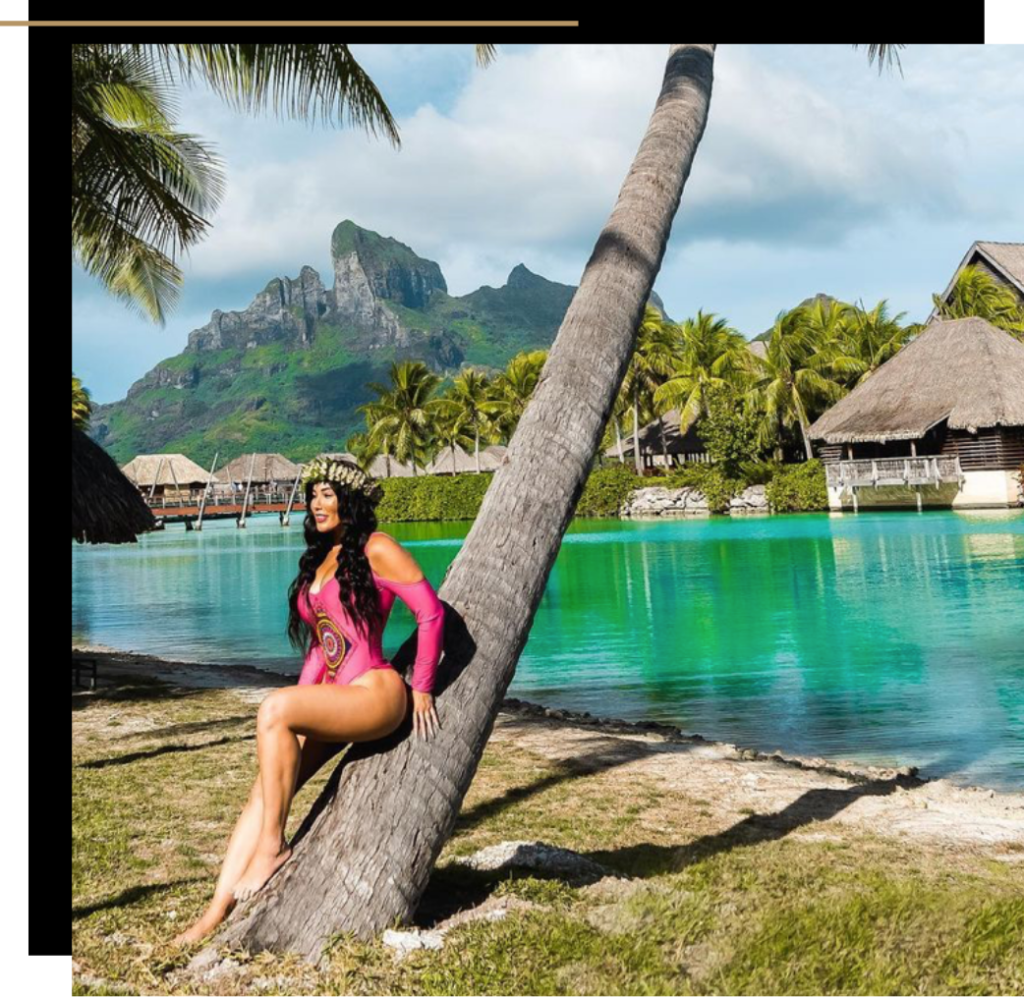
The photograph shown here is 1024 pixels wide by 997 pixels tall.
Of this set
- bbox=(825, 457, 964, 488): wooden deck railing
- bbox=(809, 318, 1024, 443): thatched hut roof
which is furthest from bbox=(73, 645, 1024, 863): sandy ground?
bbox=(809, 318, 1024, 443): thatched hut roof

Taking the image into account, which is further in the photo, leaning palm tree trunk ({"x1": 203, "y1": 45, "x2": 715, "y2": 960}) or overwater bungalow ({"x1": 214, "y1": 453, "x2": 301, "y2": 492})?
overwater bungalow ({"x1": 214, "y1": 453, "x2": 301, "y2": 492})

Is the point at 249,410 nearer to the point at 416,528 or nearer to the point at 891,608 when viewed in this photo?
the point at 416,528

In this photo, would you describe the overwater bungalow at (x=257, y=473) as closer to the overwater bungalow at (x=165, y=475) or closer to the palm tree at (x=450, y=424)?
the overwater bungalow at (x=165, y=475)

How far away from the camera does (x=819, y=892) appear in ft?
13.7

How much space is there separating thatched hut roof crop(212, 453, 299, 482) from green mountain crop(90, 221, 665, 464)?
168ft

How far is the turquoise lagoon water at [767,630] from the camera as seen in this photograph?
31.3ft

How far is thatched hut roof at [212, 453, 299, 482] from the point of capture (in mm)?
65250

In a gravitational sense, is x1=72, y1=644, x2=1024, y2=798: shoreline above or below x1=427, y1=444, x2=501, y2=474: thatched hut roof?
below

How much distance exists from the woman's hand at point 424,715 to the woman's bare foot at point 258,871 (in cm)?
52

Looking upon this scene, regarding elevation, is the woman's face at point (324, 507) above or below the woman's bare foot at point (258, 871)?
above

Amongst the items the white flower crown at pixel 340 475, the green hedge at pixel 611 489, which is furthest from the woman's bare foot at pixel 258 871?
the green hedge at pixel 611 489

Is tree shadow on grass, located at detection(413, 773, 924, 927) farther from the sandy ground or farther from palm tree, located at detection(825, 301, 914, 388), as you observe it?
palm tree, located at detection(825, 301, 914, 388)

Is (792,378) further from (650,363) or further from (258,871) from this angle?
(258,871)

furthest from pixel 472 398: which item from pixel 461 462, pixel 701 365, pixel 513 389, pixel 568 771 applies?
pixel 568 771
